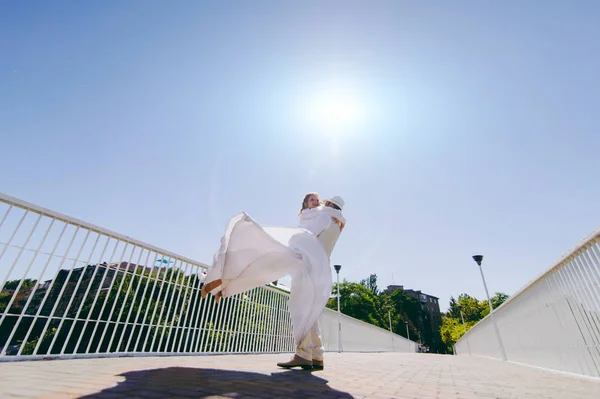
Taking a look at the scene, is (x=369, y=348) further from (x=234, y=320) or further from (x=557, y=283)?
(x=557, y=283)

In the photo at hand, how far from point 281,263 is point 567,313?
160 inches

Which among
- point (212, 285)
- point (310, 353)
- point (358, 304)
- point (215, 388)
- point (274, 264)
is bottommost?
point (215, 388)

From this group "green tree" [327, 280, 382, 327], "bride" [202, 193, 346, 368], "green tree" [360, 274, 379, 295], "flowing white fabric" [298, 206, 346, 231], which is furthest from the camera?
"green tree" [360, 274, 379, 295]

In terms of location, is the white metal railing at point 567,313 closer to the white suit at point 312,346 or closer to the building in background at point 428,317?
the white suit at point 312,346

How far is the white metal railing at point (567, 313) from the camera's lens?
128 inches

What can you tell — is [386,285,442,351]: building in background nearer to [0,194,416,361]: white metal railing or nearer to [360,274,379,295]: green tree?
[360,274,379,295]: green tree

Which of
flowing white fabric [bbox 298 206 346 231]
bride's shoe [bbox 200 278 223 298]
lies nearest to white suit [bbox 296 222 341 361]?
bride's shoe [bbox 200 278 223 298]

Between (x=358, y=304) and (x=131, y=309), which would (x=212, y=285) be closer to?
(x=131, y=309)

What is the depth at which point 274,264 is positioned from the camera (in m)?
3.38

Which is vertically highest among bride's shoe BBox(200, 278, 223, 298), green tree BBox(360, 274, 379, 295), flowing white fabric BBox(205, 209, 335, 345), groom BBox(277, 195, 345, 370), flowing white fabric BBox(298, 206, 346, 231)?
green tree BBox(360, 274, 379, 295)

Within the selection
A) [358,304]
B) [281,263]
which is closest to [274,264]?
[281,263]

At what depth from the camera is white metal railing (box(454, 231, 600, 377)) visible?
325 cm

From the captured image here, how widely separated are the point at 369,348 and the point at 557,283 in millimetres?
16505

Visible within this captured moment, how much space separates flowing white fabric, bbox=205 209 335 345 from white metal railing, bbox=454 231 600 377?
3.02 m
